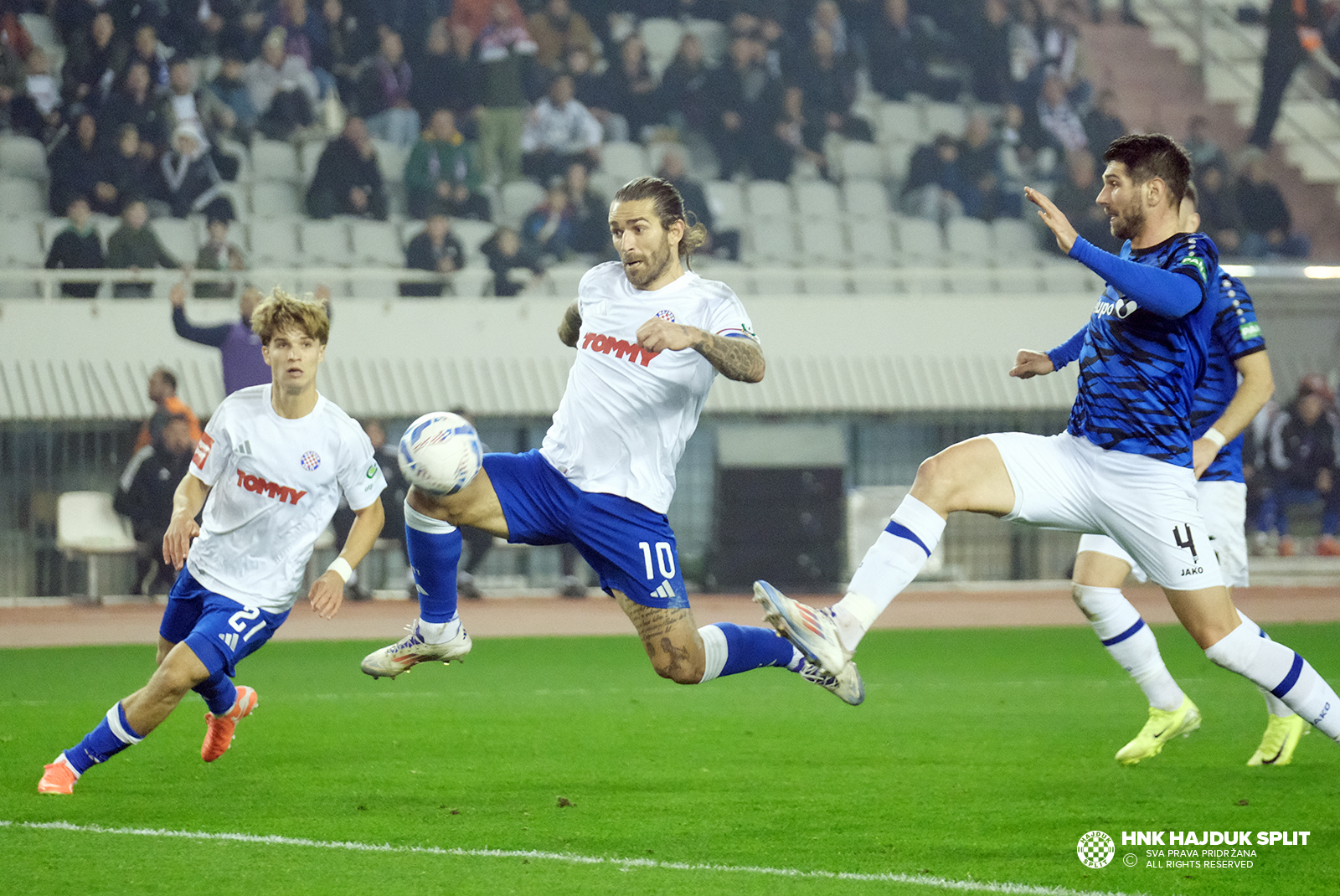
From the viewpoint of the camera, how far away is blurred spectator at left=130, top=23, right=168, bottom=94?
16.9 m

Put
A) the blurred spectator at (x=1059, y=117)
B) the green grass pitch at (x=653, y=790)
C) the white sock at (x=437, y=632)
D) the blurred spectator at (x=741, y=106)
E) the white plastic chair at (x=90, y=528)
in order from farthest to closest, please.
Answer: the blurred spectator at (x=1059, y=117) → the blurred spectator at (x=741, y=106) → the white plastic chair at (x=90, y=528) → the white sock at (x=437, y=632) → the green grass pitch at (x=653, y=790)

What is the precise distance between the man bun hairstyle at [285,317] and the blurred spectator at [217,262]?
10.1 meters

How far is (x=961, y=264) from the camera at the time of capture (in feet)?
61.1

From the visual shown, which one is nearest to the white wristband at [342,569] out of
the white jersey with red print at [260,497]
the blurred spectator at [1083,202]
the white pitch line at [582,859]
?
the white jersey with red print at [260,497]

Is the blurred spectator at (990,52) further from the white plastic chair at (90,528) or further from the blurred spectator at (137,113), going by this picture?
the white plastic chair at (90,528)

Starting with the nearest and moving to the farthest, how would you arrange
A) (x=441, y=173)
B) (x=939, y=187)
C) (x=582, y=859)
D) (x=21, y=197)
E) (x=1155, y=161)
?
(x=582, y=859) → (x=1155, y=161) → (x=21, y=197) → (x=441, y=173) → (x=939, y=187)

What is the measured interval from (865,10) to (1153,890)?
17445 millimetres

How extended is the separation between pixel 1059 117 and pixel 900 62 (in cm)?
225

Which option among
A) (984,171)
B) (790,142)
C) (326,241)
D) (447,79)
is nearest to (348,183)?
(326,241)

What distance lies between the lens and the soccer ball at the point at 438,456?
540cm

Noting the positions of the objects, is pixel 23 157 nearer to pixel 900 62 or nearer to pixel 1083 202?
pixel 900 62

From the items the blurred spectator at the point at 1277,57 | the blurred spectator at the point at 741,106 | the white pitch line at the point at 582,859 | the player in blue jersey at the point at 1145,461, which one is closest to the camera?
the white pitch line at the point at 582,859

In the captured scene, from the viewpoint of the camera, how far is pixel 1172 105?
859 inches

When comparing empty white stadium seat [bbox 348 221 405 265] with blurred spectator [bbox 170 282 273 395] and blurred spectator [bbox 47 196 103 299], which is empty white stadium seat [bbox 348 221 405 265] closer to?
blurred spectator [bbox 47 196 103 299]
